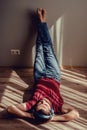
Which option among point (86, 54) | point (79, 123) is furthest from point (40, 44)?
point (79, 123)

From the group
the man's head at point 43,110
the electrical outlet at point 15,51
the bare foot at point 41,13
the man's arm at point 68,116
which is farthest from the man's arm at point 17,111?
the bare foot at point 41,13

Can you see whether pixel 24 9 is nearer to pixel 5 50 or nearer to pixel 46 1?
pixel 46 1

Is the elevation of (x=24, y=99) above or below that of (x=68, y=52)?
below

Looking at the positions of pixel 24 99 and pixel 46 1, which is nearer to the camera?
pixel 24 99

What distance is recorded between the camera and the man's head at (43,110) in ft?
6.46

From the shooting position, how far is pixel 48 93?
2295 millimetres

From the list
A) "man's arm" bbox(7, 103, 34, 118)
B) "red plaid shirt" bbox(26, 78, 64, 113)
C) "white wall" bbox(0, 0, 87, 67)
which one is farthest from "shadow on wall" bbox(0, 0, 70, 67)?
"man's arm" bbox(7, 103, 34, 118)

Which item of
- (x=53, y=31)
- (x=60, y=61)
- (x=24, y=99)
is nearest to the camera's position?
(x=24, y=99)

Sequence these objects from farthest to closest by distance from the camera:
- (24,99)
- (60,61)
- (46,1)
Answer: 1. (60,61)
2. (46,1)
3. (24,99)

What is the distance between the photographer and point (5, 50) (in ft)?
9.27

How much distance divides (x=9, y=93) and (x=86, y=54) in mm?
1023

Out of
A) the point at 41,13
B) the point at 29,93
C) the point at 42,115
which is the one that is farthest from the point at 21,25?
the point at 42,115

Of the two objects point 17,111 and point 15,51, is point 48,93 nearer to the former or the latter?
point 17,111

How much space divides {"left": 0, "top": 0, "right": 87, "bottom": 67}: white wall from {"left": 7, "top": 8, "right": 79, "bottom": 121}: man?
0.13m
